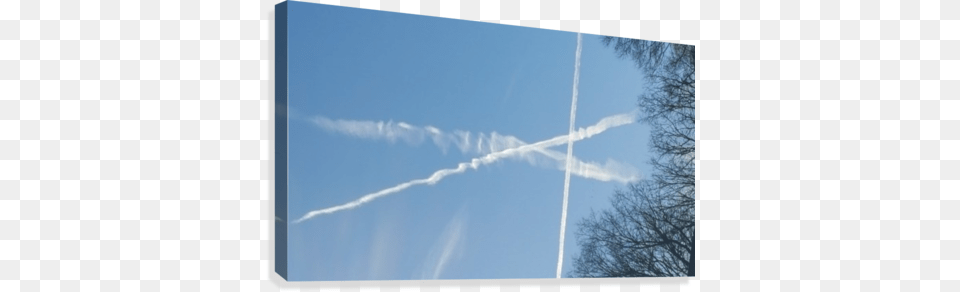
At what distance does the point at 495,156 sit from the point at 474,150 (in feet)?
0.53

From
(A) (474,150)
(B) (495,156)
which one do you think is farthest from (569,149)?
(A) (474,150)

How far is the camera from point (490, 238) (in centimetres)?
794

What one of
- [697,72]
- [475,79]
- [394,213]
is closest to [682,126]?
[697,72]

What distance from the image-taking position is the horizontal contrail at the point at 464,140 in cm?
741

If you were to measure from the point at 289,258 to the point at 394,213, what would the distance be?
0.71 meters

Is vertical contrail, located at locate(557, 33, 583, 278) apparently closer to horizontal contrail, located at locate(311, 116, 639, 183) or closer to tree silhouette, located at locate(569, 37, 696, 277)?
horizontal contrail, located at locate(311, 116, 639, 183)

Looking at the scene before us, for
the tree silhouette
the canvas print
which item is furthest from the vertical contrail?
the tree silhouette

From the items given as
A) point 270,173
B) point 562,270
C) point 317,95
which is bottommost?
point 562,270

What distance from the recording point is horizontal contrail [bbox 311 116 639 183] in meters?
7.41

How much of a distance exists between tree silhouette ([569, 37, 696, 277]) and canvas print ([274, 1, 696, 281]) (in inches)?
0.4

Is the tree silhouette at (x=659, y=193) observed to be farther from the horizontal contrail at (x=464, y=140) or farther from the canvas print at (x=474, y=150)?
the horizontal contrail at (x=464, y=140)

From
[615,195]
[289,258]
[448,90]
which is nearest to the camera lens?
[289,258]

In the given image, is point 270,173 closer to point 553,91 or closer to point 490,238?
point 490,238

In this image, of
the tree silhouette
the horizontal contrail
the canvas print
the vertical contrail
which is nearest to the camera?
the canvas print
